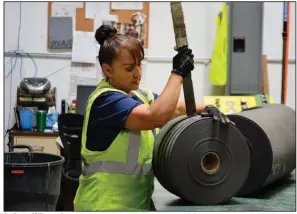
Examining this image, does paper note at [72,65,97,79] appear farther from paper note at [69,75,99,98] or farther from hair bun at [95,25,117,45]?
hair bun at [95,25,117,45]

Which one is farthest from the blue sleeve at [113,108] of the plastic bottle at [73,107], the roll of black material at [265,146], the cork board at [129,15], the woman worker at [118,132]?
the cork board at [129,15]

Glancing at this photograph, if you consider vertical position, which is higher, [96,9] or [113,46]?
[96,9]

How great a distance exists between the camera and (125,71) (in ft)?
4.66

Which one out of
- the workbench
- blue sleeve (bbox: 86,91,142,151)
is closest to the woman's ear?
blue sleeve (bbox: 86,91,142,151)

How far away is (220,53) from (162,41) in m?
0.76

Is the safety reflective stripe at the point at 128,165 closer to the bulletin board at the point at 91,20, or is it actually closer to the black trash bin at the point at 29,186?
the black trash bin at the point at 29,186

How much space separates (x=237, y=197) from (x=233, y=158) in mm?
273

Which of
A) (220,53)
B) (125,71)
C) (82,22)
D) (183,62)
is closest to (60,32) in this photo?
(82,22)

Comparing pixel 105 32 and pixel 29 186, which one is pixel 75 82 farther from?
pixel 105 32

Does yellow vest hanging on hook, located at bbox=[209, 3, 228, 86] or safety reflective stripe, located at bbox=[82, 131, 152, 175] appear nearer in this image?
safety reflective stripe, located at bbox=[82, 131, 152, 175]

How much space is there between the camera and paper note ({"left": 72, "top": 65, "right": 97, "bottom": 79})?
4.55 meters

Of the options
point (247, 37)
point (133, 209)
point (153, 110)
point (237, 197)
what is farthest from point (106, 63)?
point (247, 37)

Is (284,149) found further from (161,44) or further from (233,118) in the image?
(161,44)

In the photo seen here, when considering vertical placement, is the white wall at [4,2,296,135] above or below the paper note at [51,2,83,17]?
below
